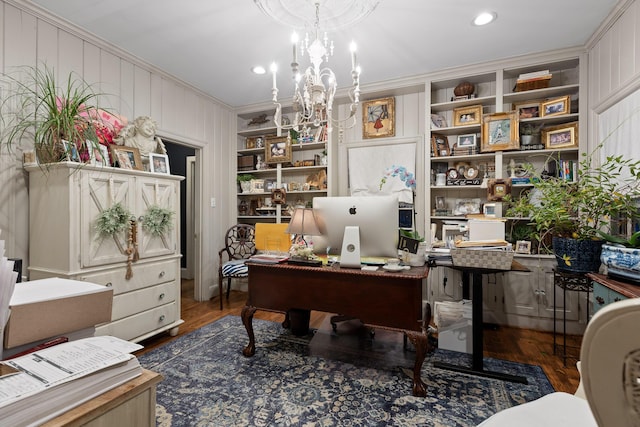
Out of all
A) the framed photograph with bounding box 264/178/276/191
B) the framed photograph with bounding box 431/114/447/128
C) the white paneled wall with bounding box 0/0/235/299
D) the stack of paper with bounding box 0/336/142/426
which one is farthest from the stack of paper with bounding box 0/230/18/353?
the framed photograph with bounding box 264/178/276/191

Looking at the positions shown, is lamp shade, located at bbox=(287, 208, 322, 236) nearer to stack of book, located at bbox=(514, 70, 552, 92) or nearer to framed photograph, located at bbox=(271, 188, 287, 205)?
framed photograph, located at bbox=(271, 188, 287, 205)

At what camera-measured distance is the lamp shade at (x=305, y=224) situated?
213 centimetres

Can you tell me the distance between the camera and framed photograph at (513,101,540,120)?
311 centimetres

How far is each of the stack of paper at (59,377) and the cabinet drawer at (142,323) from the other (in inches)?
75.3

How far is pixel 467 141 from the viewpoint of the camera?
133 inches

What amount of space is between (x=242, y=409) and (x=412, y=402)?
1.02m

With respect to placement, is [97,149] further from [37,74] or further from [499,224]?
[499,224]

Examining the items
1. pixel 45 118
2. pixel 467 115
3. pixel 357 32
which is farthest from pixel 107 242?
pixel 467 115

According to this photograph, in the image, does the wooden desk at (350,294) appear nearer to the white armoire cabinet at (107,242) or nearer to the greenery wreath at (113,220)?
the white armoire cabinet at (107,242)

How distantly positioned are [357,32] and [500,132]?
183 cm

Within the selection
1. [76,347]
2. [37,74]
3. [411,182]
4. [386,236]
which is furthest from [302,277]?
[37,74]

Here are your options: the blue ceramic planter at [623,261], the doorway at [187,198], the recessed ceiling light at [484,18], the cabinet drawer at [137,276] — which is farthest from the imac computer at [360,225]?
the doorway at [187,198]

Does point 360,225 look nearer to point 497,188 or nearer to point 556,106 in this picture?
point 497,188

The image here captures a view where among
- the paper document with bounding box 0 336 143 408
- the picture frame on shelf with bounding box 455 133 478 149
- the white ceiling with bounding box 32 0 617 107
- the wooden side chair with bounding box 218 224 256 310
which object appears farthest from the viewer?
the wooden side chair with bounding box 218 224 256 310
